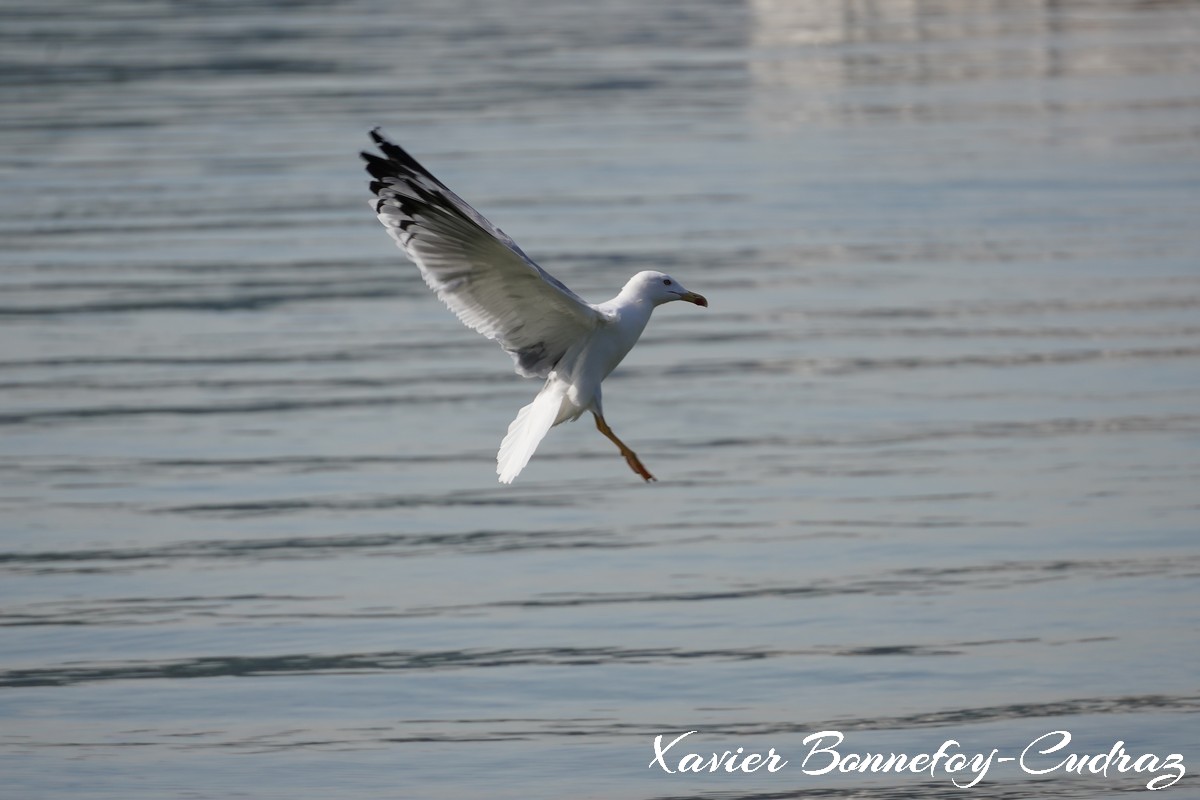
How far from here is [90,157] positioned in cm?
Result: 2589

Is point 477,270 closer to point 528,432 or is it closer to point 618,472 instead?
point 528,432

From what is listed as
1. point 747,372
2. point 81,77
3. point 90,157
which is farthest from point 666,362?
point 81,77

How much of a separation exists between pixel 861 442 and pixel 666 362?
282cm

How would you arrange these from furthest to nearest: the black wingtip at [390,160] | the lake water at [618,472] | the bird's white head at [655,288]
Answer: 1. the lake water at [618,472]
2. the bird's white head at [655,288]
3. the black wingtip at [390,160]

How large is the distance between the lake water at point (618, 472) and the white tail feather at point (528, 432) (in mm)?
Result: 1109

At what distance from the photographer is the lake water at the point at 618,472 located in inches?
350

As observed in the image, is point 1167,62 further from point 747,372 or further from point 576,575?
point 576,575

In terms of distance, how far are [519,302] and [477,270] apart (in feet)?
0.67

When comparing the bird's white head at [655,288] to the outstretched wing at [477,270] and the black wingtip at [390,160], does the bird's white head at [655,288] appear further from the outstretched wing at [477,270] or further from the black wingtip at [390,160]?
the black wingtip at [390,160]

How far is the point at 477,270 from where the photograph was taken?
28.5 ft
